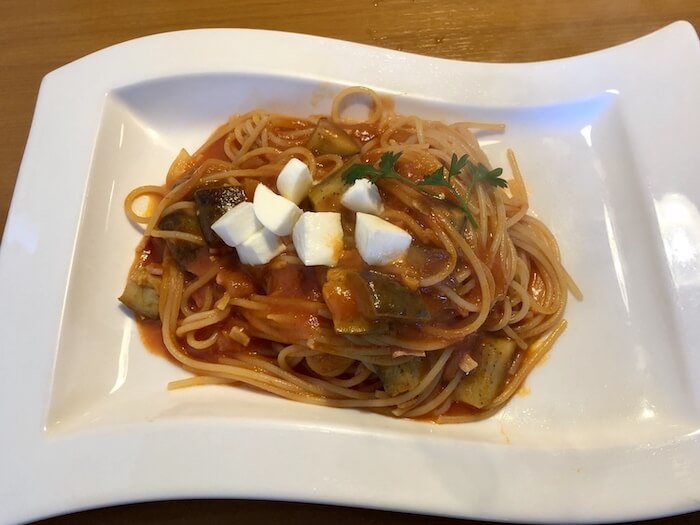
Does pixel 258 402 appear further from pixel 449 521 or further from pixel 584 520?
pixel 584 520

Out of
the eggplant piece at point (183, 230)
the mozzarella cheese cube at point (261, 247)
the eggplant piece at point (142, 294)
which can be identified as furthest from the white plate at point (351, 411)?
the mozzarella cheese cube at point (261, 247)

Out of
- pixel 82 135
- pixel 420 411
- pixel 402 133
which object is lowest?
pixel 420 411

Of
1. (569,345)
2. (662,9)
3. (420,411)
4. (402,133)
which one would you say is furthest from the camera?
(662,9)

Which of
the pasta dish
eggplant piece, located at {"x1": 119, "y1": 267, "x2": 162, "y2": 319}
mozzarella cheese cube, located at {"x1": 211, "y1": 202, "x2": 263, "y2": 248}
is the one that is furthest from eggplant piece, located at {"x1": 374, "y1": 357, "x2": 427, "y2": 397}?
eggplant piece, located at {"x1": 119, "y1": 267, "x2": 162, "y2": 319}

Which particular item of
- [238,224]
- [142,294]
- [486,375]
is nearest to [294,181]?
[238,224]

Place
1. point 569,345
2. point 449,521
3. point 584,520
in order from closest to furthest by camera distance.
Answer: point 584,520
point 449,521
point 569,345

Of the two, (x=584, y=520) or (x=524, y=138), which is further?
(x=524, y=138)

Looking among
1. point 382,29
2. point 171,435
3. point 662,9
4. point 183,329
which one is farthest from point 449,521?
point 662,9

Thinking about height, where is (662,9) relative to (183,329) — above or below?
above
